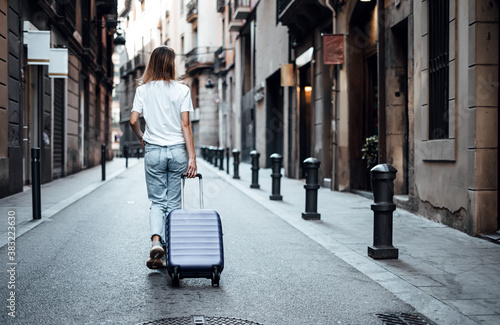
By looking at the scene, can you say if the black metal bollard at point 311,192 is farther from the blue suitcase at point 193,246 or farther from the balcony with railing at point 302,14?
the balcony with railing at point 302,14

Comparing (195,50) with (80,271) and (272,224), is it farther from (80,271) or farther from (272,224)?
(80,271)

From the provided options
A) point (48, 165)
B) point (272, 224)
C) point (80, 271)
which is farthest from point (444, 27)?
point (48, 165)

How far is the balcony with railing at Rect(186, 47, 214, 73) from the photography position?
45.3 metres

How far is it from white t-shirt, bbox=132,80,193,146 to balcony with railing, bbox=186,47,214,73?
40.5 m

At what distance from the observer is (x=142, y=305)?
405 centimetres

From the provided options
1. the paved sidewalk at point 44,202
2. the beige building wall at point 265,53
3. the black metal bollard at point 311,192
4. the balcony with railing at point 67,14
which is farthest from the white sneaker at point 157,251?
the beige building wall at point 265,53

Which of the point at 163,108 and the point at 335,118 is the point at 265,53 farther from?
the point at 163,108

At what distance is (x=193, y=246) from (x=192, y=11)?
44.8 meters

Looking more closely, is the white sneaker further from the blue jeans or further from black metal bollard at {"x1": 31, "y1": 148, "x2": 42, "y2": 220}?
black metal bollard at {"x1": 31, "y1": 148, "x2": 42, "y2": 220}

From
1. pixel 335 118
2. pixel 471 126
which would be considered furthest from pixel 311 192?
pixel 335 118

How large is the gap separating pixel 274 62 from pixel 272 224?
13.9 m

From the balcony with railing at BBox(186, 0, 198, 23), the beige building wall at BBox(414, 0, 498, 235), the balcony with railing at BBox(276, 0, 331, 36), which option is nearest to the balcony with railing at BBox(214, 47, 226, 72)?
the balcony with railing at BBox(186, 0, 198, 23)

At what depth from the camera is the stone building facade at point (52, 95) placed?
457 inches

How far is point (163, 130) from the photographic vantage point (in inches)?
201
